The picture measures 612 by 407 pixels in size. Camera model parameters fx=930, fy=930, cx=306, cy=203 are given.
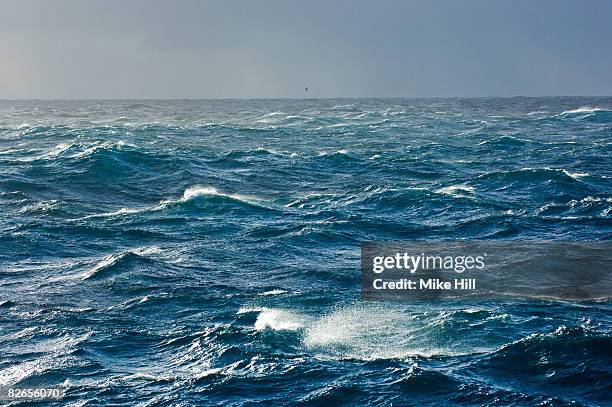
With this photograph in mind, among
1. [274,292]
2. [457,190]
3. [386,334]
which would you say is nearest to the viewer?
[386,334]

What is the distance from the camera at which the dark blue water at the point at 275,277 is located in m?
36.9

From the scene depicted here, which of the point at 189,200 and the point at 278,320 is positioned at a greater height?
the point at 189,200

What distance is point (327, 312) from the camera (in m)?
45.9

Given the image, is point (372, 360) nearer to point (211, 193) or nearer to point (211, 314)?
point (211, 314)

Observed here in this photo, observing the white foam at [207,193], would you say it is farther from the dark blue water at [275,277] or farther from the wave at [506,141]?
the wave at [506,141]

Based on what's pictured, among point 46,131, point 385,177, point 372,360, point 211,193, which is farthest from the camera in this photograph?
point 46,131

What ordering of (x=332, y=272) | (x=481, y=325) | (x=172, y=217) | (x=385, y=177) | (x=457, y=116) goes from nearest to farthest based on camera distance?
(x=481, y=325), (x=332, y=272), (x=172, y=217), (x=385, y=177), (x=457, y=116)

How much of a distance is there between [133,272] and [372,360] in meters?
19.3

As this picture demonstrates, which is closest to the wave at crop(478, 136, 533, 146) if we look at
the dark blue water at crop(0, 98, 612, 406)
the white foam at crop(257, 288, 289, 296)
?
the dark blue water at crop(0, 98, 612, 406)

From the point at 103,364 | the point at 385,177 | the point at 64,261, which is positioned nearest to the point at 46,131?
the point at 385,177

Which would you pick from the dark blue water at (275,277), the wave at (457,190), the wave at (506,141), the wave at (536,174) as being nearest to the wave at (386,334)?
the dark blue water at (275,277)

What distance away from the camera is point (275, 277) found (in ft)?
173

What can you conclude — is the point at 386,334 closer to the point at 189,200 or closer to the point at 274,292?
the point at 274,292

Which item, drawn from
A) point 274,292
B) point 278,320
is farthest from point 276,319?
point 274,292
